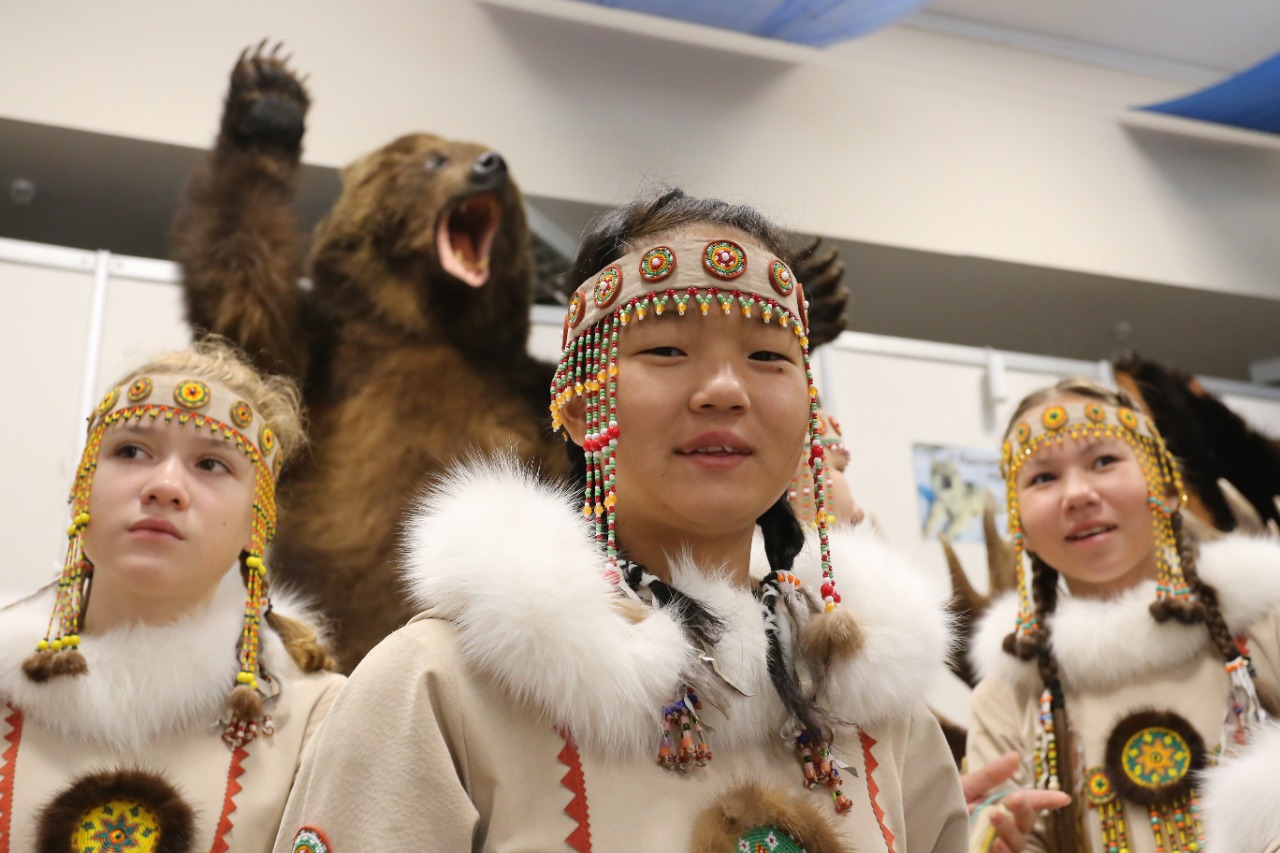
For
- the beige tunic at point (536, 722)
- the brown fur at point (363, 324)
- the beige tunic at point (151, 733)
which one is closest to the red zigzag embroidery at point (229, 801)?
the beige tunic at point (151, 733)

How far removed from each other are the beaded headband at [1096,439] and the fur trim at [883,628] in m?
0.82

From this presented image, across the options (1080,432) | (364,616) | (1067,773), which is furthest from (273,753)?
(1080,432)

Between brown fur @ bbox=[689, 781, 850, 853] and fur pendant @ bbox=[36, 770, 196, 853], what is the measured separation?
0.83m

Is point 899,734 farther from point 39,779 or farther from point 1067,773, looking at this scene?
point 39,779

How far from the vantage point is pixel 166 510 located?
5.58 ft

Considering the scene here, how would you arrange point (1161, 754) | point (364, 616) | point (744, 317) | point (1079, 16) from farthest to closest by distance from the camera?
point (1079, 16) → point (364, 616) → point (1161, 754) → point (744, 317)

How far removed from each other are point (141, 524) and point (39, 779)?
0.33 metres

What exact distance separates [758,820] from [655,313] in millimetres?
441

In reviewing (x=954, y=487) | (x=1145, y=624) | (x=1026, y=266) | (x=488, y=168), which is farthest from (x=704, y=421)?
(x=1026, y=266)

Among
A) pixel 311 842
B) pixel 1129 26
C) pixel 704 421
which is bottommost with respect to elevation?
pixel 311 842

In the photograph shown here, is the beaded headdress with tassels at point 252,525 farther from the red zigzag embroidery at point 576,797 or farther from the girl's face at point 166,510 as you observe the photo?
the red zigzag embroidery at point 576,797

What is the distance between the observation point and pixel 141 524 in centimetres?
169

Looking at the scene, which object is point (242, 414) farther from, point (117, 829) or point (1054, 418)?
point (1054, 418)

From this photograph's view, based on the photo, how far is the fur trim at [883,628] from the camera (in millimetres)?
1179
